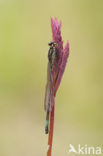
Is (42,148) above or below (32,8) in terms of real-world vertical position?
below

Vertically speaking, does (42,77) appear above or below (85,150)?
above

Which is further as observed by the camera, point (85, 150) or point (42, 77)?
point (42, 77)

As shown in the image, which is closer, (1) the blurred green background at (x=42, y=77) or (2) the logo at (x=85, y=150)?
(2) the logo at (x=85, y=150)

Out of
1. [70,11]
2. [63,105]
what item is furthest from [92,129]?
[70,11]

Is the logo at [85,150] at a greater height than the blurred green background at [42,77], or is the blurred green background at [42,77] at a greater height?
the blurred green background at [42,77]

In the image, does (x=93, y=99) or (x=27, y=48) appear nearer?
(x=93, y=99)

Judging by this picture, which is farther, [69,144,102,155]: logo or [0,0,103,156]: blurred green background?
[0,0,103,156]: blurred green background

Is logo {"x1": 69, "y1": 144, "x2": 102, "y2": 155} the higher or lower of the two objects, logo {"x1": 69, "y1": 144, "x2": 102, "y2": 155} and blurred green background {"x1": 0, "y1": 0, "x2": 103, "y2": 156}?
the lower

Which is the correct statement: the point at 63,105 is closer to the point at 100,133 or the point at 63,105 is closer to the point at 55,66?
the point at 100,133
